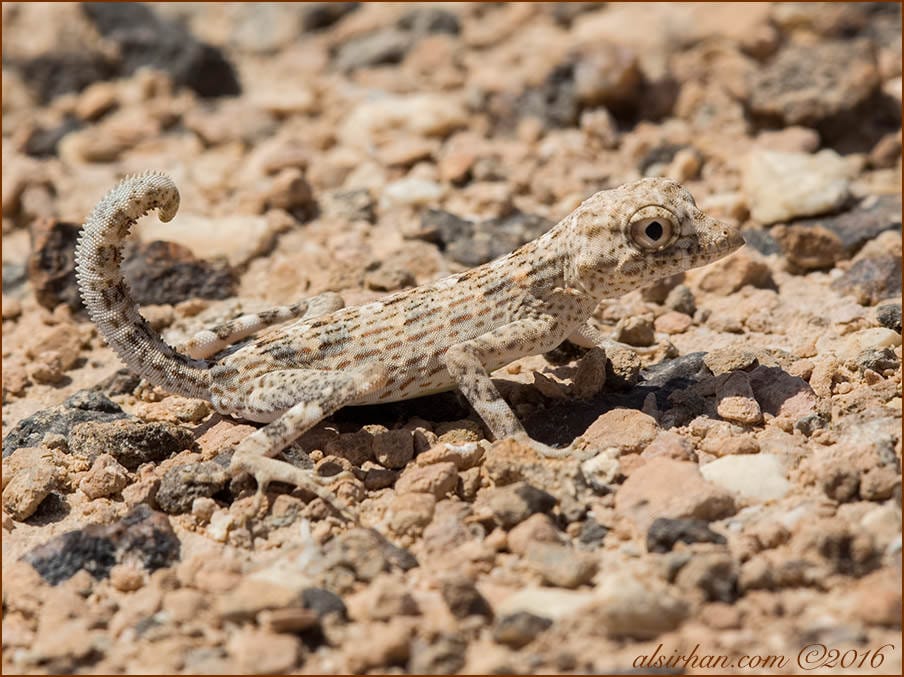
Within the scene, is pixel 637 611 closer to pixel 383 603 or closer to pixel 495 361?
pixel 383 603

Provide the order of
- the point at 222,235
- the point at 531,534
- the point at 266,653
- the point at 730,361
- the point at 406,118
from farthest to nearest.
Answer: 1. the point at 406,118
2. the point at 222,235
3. the point at 730,361
4. the point at 531,534
5. the point at 266,653

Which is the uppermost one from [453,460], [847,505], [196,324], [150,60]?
[150,60]

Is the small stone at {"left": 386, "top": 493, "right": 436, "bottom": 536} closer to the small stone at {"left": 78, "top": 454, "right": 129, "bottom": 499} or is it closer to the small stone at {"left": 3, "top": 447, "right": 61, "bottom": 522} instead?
the small stone at {"left": 78, "top": 454, "right": 129, "bottom": 499}

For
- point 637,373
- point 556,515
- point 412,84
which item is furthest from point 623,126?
point 556,515

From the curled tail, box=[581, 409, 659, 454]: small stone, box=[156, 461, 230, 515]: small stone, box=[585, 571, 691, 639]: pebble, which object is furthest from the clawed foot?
box=[585, 571, 691, 639]: pebble

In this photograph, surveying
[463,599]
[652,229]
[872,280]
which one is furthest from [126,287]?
[872,280]

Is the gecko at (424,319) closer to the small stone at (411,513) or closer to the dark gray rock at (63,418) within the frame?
the dark gray rock at (63,418)

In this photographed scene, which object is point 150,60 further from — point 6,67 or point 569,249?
point 569,249
